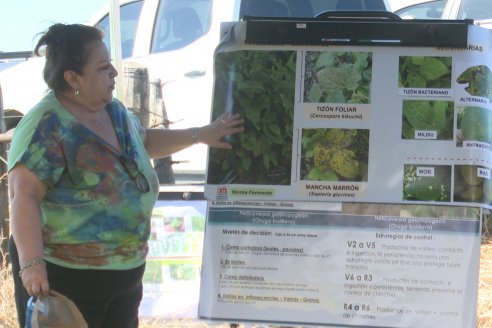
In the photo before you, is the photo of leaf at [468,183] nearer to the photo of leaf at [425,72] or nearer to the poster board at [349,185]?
the poster board at [349,185]

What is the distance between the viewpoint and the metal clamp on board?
2447mm

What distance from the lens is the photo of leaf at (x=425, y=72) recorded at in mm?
2459

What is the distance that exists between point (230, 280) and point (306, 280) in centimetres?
26

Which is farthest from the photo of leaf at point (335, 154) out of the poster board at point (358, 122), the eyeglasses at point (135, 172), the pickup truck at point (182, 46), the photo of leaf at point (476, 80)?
the pickup truck at point (182, 46)

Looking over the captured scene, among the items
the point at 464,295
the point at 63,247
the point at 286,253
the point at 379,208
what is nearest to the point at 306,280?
the point at 286,253

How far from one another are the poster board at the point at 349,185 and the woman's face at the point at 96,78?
0.37 meters

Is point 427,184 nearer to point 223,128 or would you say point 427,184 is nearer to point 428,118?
point 428,118

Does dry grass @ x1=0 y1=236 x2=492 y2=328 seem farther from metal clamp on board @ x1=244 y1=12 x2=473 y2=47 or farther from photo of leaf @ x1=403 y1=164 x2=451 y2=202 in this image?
metal clamp on board @ x1=244 y1=12 x2=473 y2=47

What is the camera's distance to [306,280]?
101 inches

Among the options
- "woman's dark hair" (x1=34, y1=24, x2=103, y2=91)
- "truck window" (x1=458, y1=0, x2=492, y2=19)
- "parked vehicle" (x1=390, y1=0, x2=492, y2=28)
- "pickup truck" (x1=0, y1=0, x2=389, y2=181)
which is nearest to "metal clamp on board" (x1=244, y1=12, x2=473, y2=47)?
"woman's dark hair" (x1=34, y1=24, x2=103, y2=91)

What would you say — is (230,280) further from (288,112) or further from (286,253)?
(288,112)

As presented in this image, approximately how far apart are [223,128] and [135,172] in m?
0.33

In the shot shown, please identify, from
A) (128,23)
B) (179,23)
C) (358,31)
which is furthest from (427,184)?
(128,23)

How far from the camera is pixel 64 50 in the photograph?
2533 millimetres
